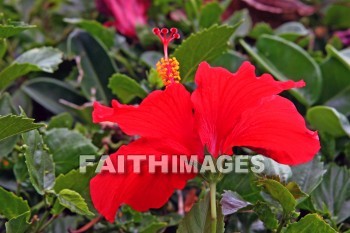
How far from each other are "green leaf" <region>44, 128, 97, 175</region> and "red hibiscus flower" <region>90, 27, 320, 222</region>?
187 millimetres

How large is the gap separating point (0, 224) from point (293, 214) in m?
0.37

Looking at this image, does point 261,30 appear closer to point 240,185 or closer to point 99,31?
point 99,31

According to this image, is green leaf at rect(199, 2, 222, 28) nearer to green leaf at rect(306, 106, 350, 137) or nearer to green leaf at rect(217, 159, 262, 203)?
green leaf at rect(306, 106, 350, 137)

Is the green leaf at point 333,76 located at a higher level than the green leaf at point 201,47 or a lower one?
lower

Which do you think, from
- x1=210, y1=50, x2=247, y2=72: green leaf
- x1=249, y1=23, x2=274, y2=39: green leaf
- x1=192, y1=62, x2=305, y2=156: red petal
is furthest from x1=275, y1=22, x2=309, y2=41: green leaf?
x1=192, y1=62, x2=305, y2=156: red petal

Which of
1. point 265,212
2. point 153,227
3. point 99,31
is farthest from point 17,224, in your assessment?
point 99,31

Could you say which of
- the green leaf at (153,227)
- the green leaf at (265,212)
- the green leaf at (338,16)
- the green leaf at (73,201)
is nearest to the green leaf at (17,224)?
the green leaf at (73,201)

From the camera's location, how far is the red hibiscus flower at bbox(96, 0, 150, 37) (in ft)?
3.91

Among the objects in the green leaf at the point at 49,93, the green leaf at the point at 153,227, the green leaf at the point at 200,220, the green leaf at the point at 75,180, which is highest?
the green leaf at the point at 49,93

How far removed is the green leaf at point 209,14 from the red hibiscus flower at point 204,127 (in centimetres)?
50

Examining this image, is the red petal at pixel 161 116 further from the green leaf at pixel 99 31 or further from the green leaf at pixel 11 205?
the green leaf at pixel 99 31

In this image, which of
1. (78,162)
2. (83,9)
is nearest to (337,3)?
(83,9)

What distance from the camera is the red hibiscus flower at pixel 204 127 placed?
0.62 m

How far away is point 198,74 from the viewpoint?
642 millimetres
